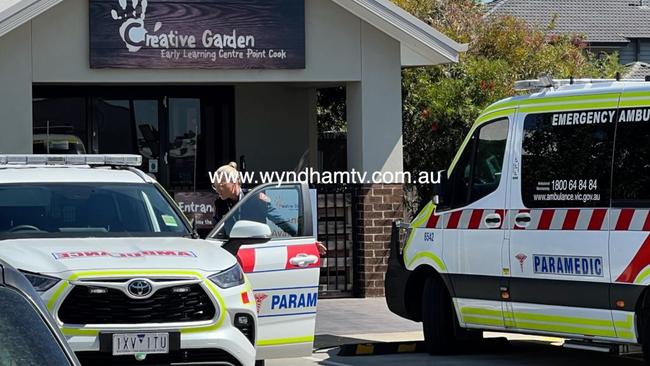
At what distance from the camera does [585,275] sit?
9.94 metres

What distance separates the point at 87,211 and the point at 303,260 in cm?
173

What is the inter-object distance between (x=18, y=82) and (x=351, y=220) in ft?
15.3

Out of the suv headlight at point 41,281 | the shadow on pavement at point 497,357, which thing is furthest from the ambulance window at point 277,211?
the suv headlight at point 41,281

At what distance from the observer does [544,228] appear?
34.0ft

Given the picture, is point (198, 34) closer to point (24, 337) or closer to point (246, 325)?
point (246, 325)

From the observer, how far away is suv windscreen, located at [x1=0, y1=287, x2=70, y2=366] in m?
4.23

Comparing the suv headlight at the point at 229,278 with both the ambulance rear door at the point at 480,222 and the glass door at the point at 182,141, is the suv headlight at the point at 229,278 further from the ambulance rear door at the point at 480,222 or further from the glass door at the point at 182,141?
the glass door at the point at 182,141

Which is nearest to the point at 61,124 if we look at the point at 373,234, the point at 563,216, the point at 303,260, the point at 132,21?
the point at 132,21

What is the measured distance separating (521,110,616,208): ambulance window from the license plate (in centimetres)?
382

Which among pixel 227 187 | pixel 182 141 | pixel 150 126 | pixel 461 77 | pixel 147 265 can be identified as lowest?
pixel 147 265

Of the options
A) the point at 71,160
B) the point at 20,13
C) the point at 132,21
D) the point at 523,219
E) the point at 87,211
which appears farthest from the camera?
the point at 132,21

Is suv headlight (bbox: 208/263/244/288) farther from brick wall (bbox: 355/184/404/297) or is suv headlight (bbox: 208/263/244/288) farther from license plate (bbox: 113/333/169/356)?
brick wall (bbox: 355/184/404/297)

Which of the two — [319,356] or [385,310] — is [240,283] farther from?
[385,310]

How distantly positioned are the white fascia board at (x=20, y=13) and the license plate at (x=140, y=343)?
26.0 ft
